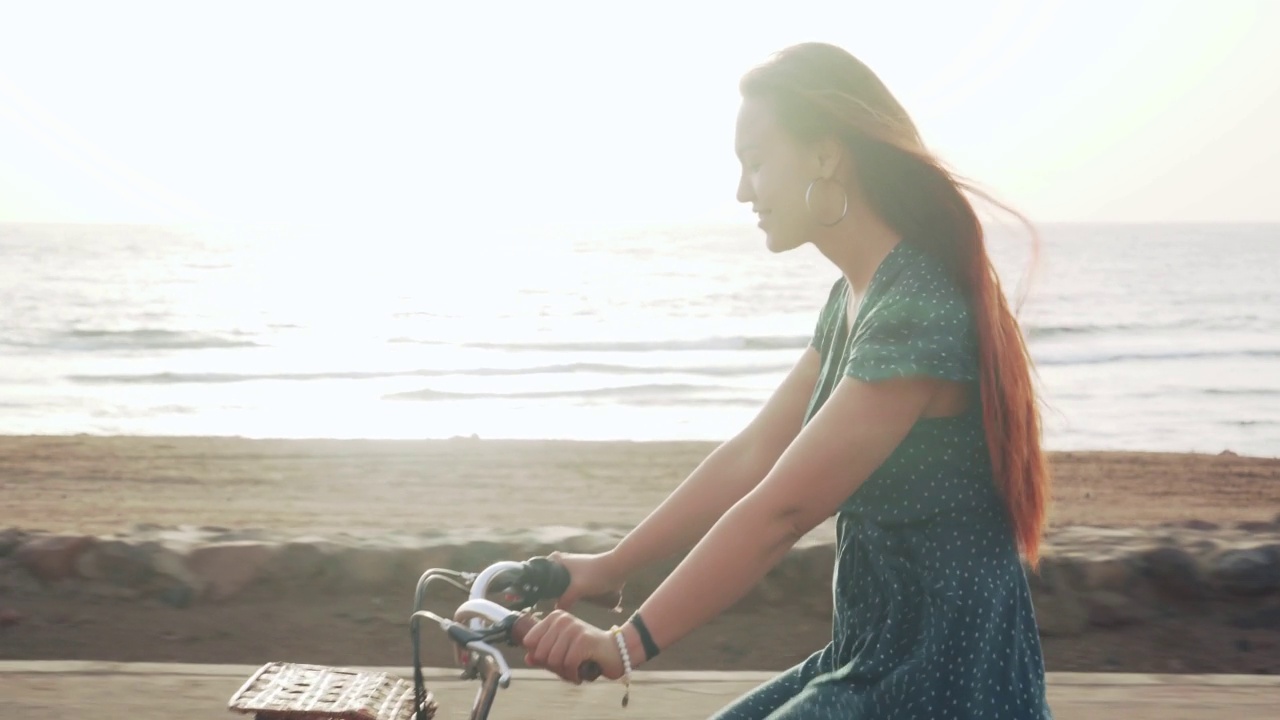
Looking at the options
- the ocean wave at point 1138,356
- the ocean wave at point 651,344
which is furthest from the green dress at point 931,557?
the ocean wave at point 651,344

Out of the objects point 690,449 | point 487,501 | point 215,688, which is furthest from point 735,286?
point 215,688

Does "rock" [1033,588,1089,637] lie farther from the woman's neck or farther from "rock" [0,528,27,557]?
"rock" [0,528,27,557]

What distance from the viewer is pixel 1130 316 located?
2902 centimetres

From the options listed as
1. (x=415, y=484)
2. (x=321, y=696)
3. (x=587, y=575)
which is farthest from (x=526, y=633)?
(x=415, y=484)

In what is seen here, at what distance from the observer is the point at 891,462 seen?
1.62 m

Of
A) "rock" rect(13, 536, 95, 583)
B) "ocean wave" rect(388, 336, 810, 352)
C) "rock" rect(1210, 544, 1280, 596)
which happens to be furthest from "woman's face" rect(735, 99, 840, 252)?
"ocean wave" rect(388, 336, 810, 352)

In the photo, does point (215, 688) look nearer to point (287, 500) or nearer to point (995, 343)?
point (995, 343)

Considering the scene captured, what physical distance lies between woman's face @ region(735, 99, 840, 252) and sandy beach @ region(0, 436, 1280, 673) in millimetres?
3308

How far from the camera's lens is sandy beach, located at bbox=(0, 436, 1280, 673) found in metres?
4.93

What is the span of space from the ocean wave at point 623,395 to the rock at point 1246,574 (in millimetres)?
11127

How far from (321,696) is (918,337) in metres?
0.85

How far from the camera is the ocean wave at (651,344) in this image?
23375mm

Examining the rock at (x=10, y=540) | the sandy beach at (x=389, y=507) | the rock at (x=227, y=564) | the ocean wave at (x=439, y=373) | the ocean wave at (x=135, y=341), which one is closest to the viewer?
the sandy beach at (x=389, y=507)

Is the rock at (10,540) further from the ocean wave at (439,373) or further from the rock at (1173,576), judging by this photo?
the ocean wave at (439,373)
